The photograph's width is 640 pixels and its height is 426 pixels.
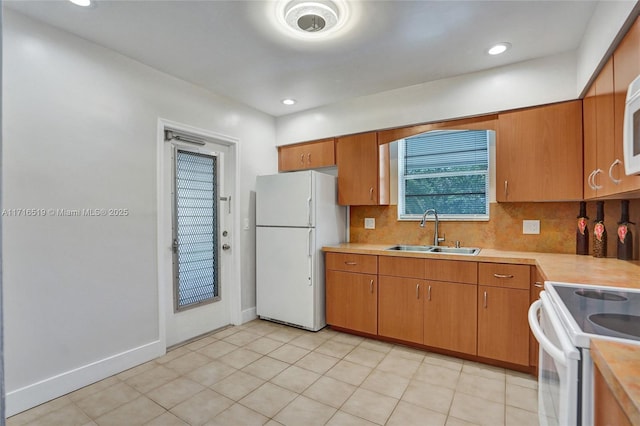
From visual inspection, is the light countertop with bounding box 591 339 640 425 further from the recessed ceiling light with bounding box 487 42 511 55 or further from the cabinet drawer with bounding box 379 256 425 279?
the recessed ceiling light with bounding box 487 42 511 55

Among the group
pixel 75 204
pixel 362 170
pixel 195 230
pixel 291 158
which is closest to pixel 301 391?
pixel 195 230

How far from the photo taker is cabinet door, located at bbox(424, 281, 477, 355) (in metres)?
2.80

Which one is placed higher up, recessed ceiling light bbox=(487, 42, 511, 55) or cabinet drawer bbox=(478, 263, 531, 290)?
recessed ceiling light bbox=(487, 42, 511, 55)

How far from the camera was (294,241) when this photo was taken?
11.8 feet

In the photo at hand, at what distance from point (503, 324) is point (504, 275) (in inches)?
15.2

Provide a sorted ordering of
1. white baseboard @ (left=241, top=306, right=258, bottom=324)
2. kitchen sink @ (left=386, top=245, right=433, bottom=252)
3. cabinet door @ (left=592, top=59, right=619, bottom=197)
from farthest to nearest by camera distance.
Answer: white baseboard @ (left=241, top=306, right=258, bottom=324) → kitchen sink @ (left=386, top=245, right=433, bottom=252) → cabinet door @ (left=592, top=59, right=619, bottom=197)

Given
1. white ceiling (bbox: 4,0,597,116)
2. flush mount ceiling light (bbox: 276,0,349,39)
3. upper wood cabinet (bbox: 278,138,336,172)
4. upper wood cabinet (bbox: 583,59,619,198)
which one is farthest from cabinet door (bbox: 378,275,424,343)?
flush mount ceiling light (bbox: 276,0,349,39)

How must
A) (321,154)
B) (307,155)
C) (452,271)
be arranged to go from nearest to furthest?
1. (452,271)
2. (321,154)
3. (307,155)

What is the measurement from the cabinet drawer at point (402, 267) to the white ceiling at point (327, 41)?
5.56 ft

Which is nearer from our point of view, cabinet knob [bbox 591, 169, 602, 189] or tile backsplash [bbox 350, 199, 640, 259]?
cabinet knob [bbox 591, 169, 602, 189]

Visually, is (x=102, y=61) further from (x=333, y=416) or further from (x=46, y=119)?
(x=333, y=416)

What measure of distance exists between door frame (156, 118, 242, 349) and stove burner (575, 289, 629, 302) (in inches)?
117

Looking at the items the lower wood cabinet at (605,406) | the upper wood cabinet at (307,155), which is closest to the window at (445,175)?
the upper wood cabinet at (307,155)

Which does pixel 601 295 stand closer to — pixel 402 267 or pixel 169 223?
pixel 402 267
